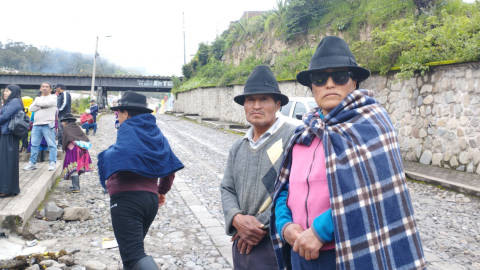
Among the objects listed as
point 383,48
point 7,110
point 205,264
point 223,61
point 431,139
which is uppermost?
point 223,61

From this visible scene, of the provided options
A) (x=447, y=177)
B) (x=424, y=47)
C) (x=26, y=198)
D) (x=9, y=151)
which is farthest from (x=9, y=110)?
(x=424, y=47)

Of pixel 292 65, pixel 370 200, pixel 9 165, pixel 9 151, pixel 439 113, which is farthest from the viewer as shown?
pixel 292 65

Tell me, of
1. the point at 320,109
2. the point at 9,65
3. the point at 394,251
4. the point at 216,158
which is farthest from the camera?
the point at 9,65

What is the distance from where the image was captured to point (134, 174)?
3.19 metres

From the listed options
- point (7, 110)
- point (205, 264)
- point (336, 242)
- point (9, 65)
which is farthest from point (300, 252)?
point (9, 65)

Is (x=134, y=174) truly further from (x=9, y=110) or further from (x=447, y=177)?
(x=447, y=177)

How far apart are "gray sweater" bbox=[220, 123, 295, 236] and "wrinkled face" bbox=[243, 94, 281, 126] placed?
0.37 feet

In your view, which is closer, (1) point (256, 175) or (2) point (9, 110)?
(1) point (256, 175)

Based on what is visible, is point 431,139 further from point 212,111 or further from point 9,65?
point 9,65

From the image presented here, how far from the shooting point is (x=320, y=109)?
2111 millimetres

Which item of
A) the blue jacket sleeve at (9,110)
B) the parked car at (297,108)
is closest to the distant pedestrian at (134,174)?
the blue jacket sleeve at (9,110)

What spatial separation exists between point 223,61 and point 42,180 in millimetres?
34722

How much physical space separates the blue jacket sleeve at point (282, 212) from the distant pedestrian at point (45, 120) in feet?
24.0

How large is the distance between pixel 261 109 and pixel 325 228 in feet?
3.47
